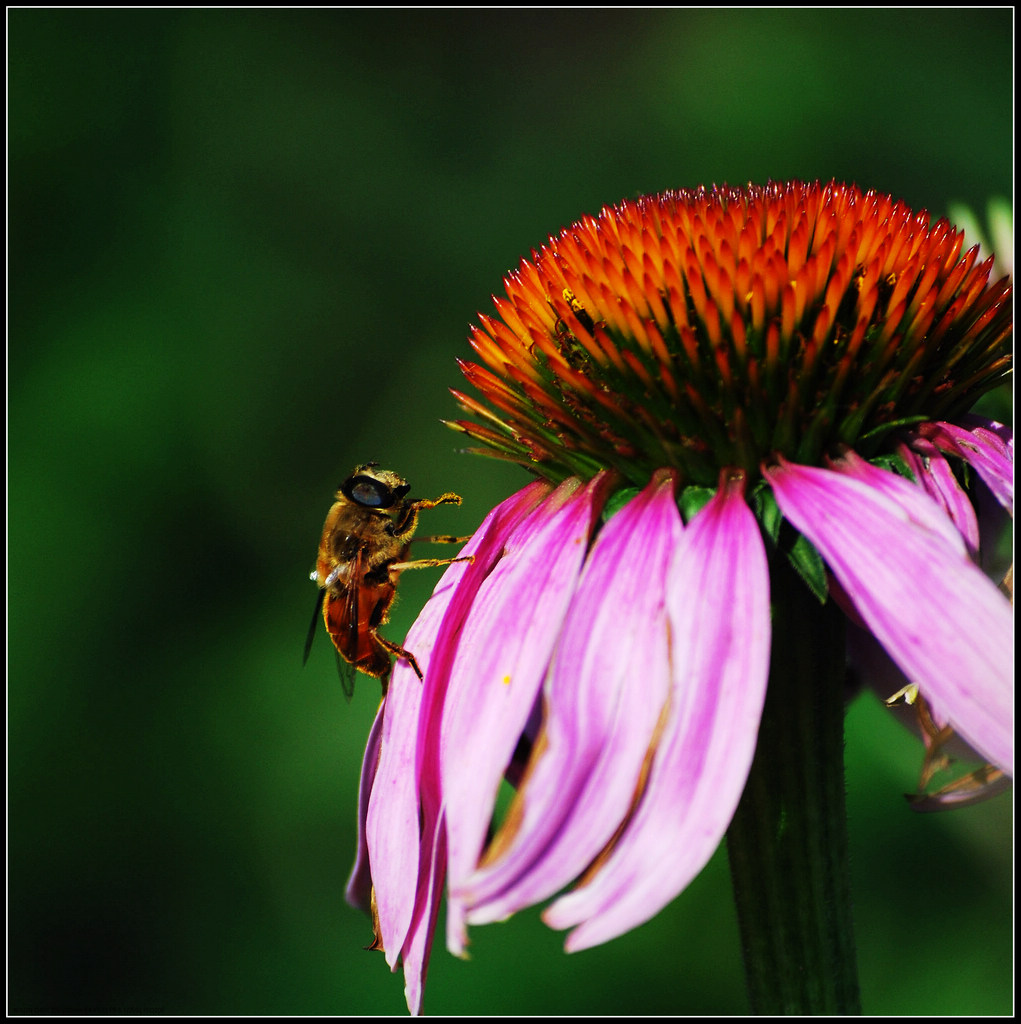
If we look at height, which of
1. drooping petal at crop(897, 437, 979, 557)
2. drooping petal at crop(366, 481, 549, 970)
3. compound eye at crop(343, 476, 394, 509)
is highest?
compound eye at crop(343, 476, 394, 509)

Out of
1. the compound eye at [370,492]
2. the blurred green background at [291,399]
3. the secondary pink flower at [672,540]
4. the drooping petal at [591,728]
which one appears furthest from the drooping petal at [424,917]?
the blurred green background at [291,399]

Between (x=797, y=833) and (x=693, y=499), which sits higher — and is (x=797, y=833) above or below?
below

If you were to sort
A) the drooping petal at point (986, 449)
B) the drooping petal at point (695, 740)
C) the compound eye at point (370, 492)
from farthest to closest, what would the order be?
1. the compound eye at point (370, 492)
2. the drooping petal at point (986, 449)
3. the drooping petal at point (695, 740)

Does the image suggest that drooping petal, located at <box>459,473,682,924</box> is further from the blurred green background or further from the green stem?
the blurred green background

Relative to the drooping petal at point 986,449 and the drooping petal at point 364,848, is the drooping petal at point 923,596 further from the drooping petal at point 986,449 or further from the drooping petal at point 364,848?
the drooping petal at point 364,848

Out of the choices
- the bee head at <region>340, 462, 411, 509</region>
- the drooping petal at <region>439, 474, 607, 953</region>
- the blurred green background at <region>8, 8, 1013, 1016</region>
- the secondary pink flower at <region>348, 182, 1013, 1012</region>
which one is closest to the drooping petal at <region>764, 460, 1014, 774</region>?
the secondary pink flower at <region>348, 182, 1013, 1012</region>

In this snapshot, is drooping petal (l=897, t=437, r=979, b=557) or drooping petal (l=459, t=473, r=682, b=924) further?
drooping petal (l=897, t=437, r=979, b=557)

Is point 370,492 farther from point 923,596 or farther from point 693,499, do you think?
point 923,596

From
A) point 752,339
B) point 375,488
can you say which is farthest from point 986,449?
point 375,488
